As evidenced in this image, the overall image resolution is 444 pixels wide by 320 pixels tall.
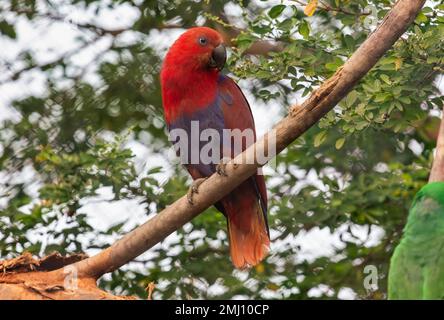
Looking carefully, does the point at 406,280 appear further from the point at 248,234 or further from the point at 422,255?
the point at 248,234

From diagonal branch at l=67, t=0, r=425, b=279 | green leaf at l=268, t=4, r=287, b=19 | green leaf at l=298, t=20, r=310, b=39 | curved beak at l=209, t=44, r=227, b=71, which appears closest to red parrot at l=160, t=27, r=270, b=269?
curved beak at l=209, t=44, r=227, b=71

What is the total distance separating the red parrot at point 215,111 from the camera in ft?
13.2

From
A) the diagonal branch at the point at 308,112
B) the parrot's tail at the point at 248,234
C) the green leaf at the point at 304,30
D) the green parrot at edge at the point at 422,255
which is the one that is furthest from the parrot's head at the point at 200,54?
the green parrot at edge at the point at 422,255

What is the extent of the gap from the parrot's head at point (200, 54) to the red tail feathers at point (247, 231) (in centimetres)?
56

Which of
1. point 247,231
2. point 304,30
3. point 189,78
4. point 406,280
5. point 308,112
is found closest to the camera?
point 406,280

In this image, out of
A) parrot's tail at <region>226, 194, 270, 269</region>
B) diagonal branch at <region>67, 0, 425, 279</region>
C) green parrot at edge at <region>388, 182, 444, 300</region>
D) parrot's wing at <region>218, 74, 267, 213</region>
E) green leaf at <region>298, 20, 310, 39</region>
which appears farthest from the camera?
parrot's tail at <region>226, 194, 270, 269</region>

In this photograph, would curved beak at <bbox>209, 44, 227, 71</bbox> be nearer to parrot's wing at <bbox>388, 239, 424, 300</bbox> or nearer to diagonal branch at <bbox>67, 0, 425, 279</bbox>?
diagonal branch at <bbox>67, 0, 425, 279</bbox>

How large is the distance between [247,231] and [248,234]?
1cm

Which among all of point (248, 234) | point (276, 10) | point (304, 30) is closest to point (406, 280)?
point (304, 30)

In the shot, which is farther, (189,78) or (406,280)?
(189,78)

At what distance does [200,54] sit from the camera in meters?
4.04

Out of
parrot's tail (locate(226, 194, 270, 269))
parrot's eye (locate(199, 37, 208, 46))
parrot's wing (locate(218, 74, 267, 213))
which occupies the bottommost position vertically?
parrot's tail (locate(226, 194, 270, 269))

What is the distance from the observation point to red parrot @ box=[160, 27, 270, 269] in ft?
13.2

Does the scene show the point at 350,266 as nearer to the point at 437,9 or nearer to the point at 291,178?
the point at 291,178
